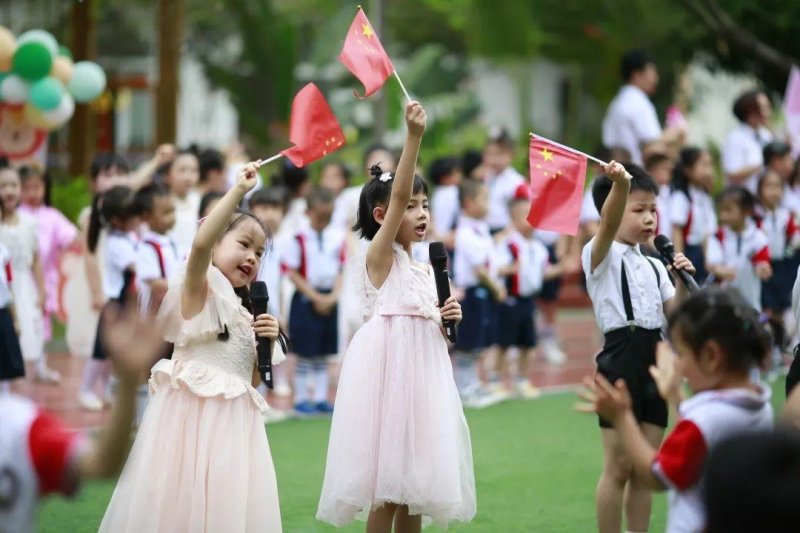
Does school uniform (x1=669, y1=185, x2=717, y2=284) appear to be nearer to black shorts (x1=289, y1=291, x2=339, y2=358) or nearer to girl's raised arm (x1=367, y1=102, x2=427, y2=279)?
black shorts (x1=289, y1=291, x2=339, y2=358)

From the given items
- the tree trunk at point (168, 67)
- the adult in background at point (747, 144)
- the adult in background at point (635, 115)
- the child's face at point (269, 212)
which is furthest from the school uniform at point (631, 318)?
the tree trunk at point (168, 67)

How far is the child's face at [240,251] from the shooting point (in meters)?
5.28

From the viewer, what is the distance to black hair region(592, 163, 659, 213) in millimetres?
5754

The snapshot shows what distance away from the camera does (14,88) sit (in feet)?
38.5

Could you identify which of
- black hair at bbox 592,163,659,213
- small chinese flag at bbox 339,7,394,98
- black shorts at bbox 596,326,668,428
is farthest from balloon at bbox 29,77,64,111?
black shorts at bbox 596,326,668,428

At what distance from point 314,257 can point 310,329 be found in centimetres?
55

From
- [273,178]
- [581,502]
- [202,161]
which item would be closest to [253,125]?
[273,178]

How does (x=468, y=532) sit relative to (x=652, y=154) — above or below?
below

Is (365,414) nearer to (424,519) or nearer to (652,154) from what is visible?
(424,519)

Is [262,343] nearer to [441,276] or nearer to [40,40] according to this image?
[441,276]

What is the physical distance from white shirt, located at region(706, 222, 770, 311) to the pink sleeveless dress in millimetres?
5305

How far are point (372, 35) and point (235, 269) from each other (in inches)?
52.5

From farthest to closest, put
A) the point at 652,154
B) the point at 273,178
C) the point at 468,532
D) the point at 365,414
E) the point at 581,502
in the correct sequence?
the point at 273,178 → the point at 652,154 → the point at 581,502 → the point at 468,532 → the point at 365,414

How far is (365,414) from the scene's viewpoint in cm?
539
